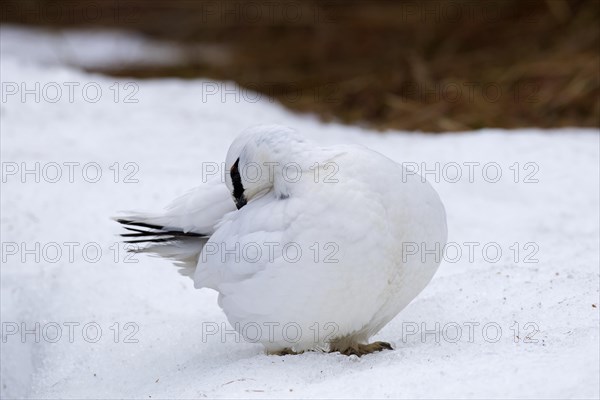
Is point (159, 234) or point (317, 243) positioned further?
point (159, 234)

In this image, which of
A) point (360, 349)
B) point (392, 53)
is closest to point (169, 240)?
point (360, 349)

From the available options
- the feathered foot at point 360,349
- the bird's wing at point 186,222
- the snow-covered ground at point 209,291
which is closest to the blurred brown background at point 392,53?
the snow-covered ground at point 209,291

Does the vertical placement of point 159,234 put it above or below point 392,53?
below

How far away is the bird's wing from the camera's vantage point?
3803 millimetres

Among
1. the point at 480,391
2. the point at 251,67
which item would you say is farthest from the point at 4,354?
the point at 251,67

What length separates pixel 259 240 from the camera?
10.9 feet

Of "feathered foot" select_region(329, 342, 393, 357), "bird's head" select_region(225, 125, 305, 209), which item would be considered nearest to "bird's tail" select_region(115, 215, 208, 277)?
"bird's head" select_region(225, 125, 305, 209)

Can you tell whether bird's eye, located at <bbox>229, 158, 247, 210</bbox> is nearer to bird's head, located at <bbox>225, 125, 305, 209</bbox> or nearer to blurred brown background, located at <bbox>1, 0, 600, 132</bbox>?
bird's head, located at <bbox>225, 125, 305, 209</bbox>

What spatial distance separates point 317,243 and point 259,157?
1.53 feet

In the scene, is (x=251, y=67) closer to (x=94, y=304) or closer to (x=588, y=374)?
(x=94, y=304)

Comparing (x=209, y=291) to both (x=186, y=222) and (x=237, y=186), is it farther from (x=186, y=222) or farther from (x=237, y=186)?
(x=237, y=186)

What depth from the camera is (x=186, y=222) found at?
3.81 meters

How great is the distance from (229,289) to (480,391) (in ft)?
3.64

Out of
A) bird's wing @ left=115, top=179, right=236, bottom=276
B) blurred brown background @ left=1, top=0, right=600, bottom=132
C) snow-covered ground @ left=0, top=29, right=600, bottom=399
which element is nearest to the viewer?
snow-covered ground @ left=0, top=29, right=600, bottom=399
